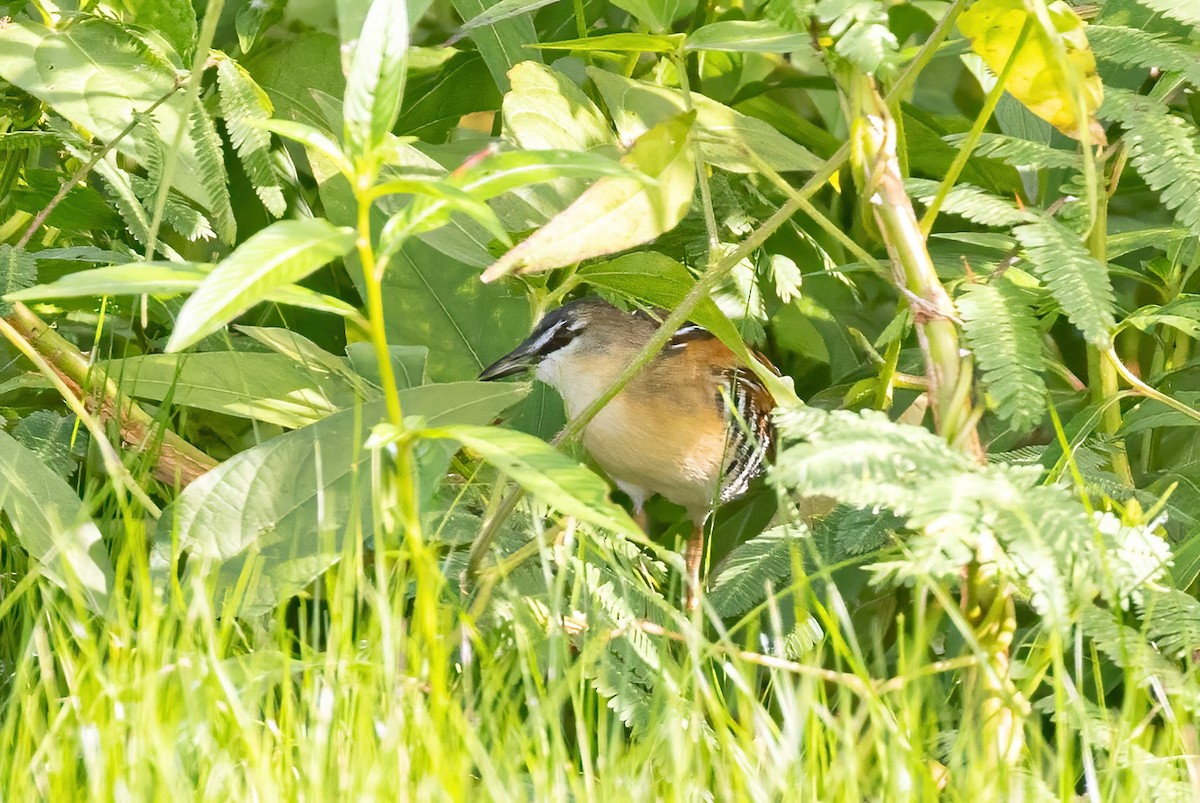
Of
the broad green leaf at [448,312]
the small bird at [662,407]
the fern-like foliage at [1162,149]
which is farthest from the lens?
the small bird at [662,407]

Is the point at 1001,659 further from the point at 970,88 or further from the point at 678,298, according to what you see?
the point at 970,88

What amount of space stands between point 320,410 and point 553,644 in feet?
2.66

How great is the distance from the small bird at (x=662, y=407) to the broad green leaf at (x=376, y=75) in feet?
4.72

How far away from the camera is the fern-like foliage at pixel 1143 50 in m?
1.76

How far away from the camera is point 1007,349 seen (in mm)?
1625

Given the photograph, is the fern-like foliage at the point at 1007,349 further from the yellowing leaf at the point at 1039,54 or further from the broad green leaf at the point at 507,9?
the broad green leaf at the point at 507,9

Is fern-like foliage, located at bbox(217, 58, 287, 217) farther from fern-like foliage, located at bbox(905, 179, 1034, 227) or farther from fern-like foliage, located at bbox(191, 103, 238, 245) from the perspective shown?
fern-like foliage, located at bbox(905, 179, 1034, 227)

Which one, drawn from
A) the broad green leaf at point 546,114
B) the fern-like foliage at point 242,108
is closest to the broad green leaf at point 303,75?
the fern-like foliage at point 242,108

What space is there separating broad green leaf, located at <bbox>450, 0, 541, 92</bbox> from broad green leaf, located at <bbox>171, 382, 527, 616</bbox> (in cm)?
78

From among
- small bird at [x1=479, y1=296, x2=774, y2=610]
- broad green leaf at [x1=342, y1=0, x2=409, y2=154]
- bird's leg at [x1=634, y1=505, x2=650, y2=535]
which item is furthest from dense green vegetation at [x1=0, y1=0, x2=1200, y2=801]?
bird's leg at [x1=634, y1=505, x2=650, y2=535]

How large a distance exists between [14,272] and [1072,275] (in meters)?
1.61

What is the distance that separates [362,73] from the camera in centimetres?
131

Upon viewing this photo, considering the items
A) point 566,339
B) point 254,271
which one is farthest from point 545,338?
point 254,271

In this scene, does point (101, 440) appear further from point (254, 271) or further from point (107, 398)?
point (254, 271)
